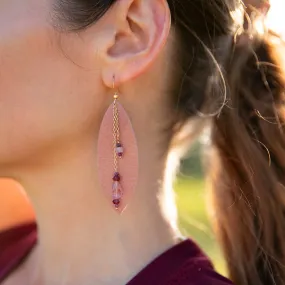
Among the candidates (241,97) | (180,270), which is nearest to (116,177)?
(180,270)

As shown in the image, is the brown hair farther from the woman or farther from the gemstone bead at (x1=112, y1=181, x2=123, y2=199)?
the gemstone bead at (x1=112, y1=181, x2=123, y2=199)

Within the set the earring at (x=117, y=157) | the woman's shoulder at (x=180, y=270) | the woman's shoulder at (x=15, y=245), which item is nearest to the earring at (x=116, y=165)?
the earring at (x=117, y=157)

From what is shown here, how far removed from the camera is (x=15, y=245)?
1.55 m

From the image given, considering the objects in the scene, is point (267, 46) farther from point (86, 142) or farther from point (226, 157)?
point (86, 142)

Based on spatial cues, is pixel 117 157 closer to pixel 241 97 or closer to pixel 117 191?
pixel 117 191

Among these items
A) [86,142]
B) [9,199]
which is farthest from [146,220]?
[9,199]

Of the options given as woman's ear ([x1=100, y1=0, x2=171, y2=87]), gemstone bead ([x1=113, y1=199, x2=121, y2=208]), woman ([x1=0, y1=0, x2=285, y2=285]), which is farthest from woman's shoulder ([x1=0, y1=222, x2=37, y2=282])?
woman's ear ([x1=100, y1=0, x2=171, y2=87])

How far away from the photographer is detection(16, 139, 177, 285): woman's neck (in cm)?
136

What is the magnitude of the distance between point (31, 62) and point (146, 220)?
344 millimetres

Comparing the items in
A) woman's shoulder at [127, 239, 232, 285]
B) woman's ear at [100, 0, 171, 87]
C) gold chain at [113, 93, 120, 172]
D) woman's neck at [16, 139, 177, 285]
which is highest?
woman's ear at [100, 0, 171, 87]

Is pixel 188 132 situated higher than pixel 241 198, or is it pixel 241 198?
pixel 188 132

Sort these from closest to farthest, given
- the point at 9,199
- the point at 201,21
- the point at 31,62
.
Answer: the point at 31,62 → the point at 201,21 → the point at 9,199

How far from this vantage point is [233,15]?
1461mm

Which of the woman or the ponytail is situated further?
the ponytail
